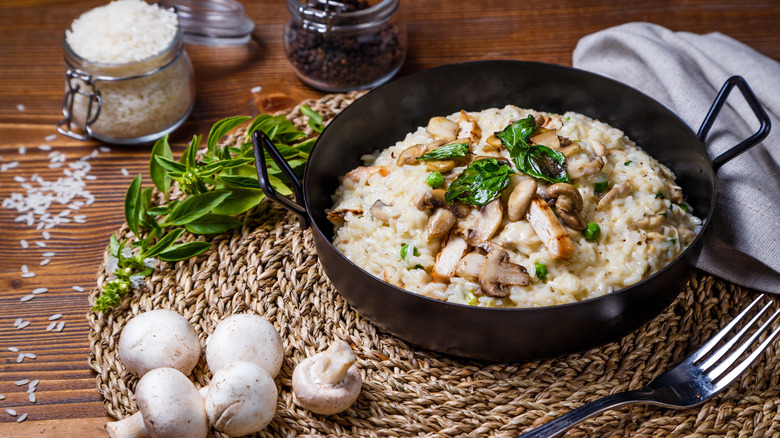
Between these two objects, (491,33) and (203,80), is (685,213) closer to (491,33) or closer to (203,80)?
(491,33)

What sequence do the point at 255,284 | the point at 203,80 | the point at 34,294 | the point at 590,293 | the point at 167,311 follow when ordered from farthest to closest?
the point at 203,80, the point at 34,294, the point at 255,284, the point at 167,311, the point at 590,293

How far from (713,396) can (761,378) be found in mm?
363

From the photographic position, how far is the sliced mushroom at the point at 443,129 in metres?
4.24

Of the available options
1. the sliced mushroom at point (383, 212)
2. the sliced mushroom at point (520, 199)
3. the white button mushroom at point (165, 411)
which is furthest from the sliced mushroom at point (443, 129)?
the white button mushroom at point (165, 411)

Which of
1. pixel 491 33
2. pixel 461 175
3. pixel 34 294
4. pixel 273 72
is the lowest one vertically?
pixel 34 294

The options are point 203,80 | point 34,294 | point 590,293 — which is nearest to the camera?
point 590,293

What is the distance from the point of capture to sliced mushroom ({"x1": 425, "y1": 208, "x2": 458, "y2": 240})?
3.60 metres

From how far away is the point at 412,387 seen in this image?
359cm

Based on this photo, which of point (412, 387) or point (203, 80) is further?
point (203, 80)

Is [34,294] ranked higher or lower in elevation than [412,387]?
lower

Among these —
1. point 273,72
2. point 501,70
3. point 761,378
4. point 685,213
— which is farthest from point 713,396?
point 273,72

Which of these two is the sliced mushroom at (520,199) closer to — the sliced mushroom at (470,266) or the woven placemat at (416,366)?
the sliced mushroom at (470,266)

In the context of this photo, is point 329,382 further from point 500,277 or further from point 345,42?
point 345,42

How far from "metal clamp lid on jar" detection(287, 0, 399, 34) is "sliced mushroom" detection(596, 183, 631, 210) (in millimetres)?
2525
